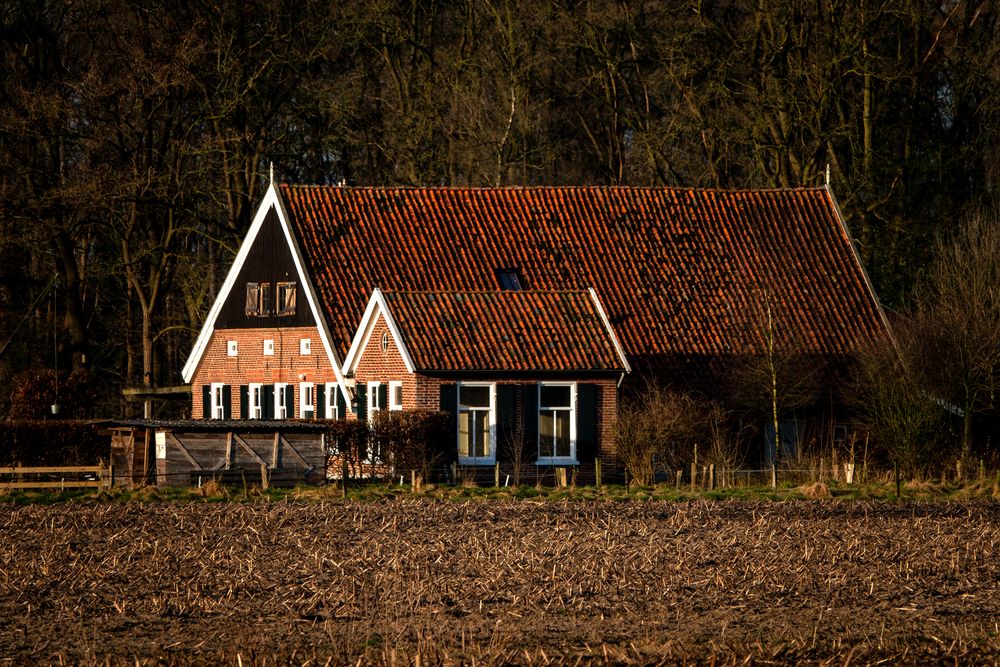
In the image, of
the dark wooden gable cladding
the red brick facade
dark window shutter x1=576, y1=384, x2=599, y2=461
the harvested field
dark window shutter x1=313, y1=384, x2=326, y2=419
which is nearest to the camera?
the harvested field

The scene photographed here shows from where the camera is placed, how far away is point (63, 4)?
42562 millimetres

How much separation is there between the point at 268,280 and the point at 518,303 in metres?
7.19

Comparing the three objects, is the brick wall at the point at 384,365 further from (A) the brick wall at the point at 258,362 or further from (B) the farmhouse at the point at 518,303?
(A) the brick wall at the point at 258,362

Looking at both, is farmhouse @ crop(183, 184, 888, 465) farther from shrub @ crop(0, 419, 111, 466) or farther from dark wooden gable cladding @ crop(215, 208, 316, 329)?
shrub @ crop(0, 419, 111, 466)

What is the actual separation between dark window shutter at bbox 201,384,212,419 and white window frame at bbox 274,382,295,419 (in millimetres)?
2442

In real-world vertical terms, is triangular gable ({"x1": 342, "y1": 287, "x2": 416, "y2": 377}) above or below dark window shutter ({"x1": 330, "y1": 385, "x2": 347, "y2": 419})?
above

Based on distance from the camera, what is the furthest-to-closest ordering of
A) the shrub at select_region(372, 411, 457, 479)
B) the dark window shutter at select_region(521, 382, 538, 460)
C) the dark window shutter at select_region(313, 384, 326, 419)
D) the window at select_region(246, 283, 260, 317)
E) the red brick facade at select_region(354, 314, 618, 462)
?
the window at select_region(246, 283, 260, 317), the dark window shutter at select_region(313, 384, 326, 419), the dark window shutter at select_region(521, 382, 538, 460), the red brick facade at select_region(354, 314, 618, 462), the shrub at select_region(372, 411, 457, 479)

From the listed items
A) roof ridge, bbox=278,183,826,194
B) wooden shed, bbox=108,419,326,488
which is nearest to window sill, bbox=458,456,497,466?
wooden shed, bbox=108,419,326,488

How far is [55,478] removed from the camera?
3316 cm

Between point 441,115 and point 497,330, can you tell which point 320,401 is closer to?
point 497,330

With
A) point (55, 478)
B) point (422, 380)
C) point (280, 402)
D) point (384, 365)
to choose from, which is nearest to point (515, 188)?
point (280, 402)

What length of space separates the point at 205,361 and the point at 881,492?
17163mm

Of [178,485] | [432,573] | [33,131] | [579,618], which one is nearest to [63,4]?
[33,131]

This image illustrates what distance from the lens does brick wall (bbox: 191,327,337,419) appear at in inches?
1486
